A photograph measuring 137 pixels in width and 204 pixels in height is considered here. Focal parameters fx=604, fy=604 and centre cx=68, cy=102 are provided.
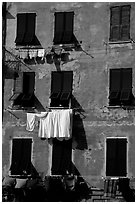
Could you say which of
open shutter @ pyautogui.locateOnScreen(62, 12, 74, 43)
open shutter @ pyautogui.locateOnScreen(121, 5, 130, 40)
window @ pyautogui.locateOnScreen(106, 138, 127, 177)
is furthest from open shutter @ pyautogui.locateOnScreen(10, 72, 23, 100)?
open shutter @ pyautogui.locateOnScreen(121, 5, 130, 40)

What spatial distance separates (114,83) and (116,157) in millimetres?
4794

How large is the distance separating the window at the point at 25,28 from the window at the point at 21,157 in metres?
6.72

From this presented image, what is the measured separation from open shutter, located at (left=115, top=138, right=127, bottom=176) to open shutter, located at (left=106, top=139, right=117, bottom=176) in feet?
0.82

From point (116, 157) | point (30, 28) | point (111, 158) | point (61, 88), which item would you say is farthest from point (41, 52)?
point (116, 157)

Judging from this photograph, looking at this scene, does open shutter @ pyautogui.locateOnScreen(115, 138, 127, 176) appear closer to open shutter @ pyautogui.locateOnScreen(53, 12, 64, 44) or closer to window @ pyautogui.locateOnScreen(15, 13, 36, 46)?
open shutter @ pyautogui.locateOnScreen(53, 12, 64, 44)

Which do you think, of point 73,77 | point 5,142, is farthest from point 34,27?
point 5,142

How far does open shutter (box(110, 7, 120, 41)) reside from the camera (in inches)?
1549

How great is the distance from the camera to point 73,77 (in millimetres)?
39594

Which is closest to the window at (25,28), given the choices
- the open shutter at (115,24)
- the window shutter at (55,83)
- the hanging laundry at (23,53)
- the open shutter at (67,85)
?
the hanging laundry at (23,53)

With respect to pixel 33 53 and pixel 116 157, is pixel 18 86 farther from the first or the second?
pixel 116 157

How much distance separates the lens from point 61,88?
39.5 metres

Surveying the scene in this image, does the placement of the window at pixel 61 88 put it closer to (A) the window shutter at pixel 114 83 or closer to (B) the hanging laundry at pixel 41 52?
(B) the hanging laundry at pixel 41 52

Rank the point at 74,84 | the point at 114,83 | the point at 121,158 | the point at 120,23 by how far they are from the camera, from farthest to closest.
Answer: the point at 74,84 → the point at 120,23 → the point at 114,83 → the point at 121,158

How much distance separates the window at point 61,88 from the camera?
3921 cm
